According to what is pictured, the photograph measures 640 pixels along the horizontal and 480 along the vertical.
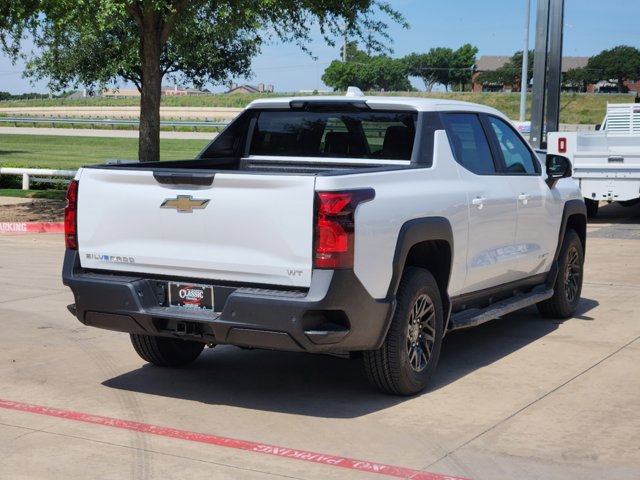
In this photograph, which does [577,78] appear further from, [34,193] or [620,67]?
[34,193]

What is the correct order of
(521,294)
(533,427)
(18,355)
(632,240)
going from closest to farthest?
(533,427)
(18,355)
(521,294)
(632,240)

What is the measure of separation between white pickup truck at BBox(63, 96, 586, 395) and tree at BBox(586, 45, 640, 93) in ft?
408

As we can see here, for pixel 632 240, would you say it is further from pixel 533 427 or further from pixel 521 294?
pixel 533 427

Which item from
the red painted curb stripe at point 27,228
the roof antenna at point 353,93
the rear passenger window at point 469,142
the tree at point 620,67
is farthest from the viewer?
the tree at point 620,67

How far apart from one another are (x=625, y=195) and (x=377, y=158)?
35.9ft

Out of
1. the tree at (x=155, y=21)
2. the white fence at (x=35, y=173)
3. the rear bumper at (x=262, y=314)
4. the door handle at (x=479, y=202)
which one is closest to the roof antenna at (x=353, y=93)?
the door handle at (x=479, y=202)

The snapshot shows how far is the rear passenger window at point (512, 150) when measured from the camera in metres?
8.21

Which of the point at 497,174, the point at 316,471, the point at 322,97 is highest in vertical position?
the point at 322,97

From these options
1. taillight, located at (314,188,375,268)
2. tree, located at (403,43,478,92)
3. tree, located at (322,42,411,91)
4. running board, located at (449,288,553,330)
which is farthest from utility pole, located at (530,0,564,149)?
tree, located at (403,43,478,92)

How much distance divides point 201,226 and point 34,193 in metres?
15.7

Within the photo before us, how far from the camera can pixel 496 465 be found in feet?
17.5

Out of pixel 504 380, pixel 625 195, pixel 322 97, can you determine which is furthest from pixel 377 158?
pixel 625 195

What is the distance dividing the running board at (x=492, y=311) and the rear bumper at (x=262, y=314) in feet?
4.11

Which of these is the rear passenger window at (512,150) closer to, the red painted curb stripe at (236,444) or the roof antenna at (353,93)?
the roof antenna at (353,93)
